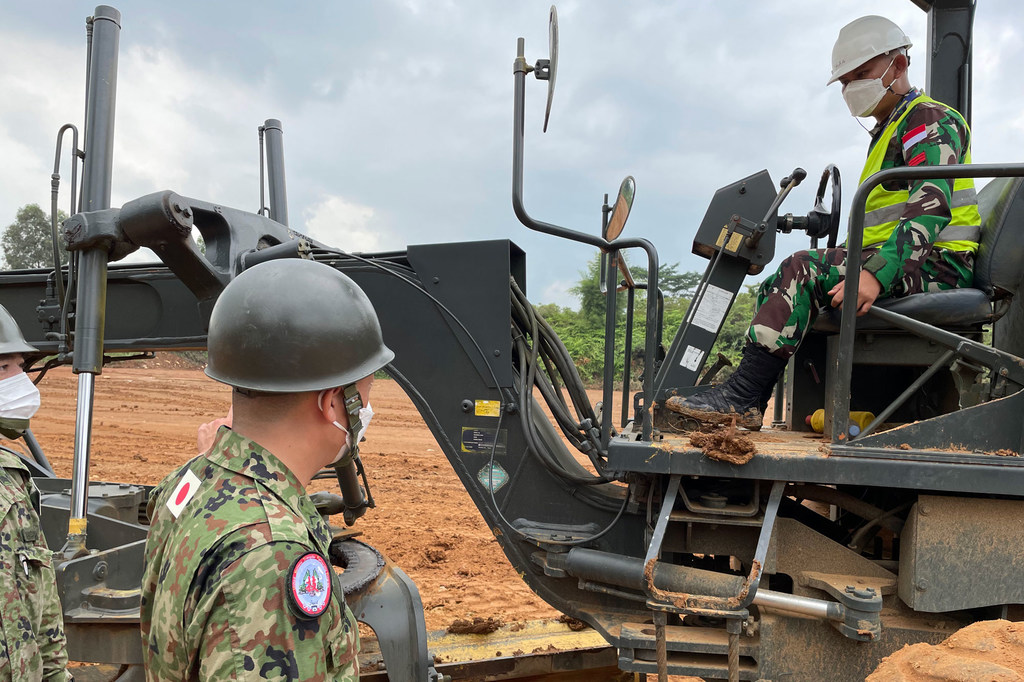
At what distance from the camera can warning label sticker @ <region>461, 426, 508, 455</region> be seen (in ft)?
11.5

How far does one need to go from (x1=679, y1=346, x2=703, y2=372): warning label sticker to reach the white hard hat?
1.45m

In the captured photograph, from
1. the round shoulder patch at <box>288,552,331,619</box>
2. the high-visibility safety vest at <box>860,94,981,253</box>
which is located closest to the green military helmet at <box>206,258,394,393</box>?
the round shoulder patch at <box>288,552,331,619</box>

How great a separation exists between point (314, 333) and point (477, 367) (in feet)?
6.72

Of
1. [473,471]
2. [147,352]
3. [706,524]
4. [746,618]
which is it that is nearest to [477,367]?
[473,471]

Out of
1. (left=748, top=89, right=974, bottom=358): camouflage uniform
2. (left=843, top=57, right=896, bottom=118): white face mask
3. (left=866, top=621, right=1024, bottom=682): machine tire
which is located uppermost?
(left=843, top=57, right=896, bottom=118): white face mask

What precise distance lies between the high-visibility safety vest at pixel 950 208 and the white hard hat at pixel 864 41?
276mm

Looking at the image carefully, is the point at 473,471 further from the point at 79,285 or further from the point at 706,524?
the point at 79,285

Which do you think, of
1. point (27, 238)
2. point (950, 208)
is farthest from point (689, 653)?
point (27, 238)

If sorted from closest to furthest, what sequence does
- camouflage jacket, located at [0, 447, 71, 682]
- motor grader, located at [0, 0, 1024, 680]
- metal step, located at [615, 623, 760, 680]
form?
camouflage jacket, located at [0, 447, 71, 682]
motor grader, located at [0, 0, 1024, 680]
metal step, located at [615, 623, 760, 680]

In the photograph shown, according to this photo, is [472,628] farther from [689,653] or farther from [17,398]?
[17,398]

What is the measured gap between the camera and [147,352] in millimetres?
3945

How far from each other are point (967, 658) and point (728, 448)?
1.12 m

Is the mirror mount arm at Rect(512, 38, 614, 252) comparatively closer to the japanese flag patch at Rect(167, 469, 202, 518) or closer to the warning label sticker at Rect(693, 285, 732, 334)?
the warning label sticker at Rect(693, 285, 732, 334)

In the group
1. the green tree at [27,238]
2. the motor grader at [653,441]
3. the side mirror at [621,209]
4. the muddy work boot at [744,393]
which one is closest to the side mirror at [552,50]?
the motor grader at [653,441]
